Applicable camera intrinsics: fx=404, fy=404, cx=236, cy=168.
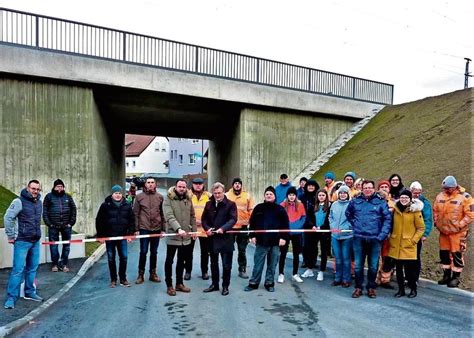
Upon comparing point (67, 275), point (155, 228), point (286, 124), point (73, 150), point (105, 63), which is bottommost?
point (67, 275)

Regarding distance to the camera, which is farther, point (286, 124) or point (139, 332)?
point (286, 124)

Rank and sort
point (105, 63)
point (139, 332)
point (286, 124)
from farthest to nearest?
point (286, 124), point (105, 63), point (139, 332)

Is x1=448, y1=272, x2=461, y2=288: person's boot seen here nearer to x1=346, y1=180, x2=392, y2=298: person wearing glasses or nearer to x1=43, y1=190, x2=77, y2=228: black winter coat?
x1=346, y1=180, x2=392, y2=298: person wearing glasses

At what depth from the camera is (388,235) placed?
653 cm

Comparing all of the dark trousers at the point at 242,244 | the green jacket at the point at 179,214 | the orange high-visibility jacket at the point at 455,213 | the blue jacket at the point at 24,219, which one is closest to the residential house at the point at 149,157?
the dark trousers at the point at 242,244

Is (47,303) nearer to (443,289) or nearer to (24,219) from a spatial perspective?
(24,219)

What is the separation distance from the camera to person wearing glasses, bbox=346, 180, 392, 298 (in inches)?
256

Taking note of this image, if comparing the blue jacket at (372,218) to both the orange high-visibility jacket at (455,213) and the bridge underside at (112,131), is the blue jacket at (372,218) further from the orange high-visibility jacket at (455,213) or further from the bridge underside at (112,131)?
the bridge underside at (112,131)

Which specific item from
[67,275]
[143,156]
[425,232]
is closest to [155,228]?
[67,275]

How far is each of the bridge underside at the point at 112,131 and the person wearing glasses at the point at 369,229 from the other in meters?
9.55

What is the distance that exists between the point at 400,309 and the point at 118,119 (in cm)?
1694

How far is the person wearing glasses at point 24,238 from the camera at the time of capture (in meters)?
5.76

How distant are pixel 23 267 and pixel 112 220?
5.28 feet

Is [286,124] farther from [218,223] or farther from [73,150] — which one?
[218,223]
